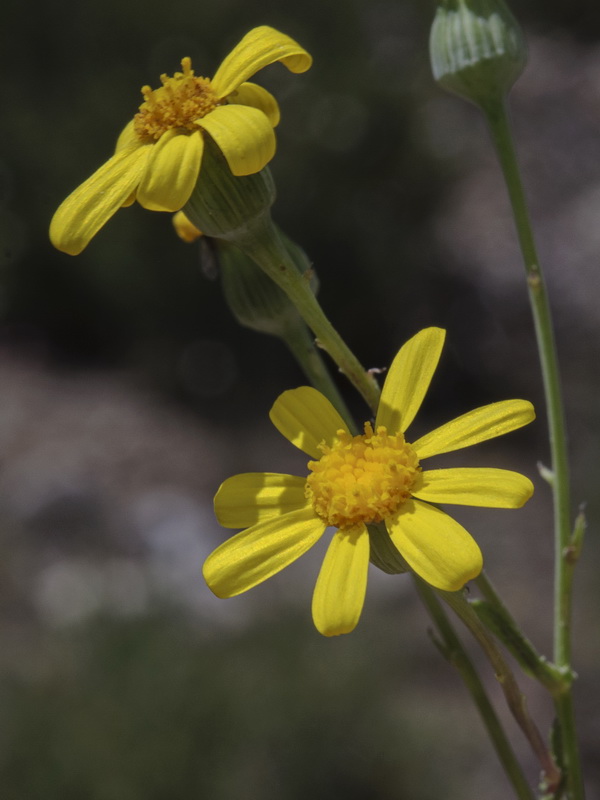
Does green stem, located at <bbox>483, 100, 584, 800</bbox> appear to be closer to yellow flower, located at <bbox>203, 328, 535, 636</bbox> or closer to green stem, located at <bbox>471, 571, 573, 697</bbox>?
green stem, located at <bbox>471, 571, 573, 697</bbox>

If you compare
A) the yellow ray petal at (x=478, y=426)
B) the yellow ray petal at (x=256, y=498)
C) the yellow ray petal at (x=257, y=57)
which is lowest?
the yellow ray petal at (x=478, y=426)

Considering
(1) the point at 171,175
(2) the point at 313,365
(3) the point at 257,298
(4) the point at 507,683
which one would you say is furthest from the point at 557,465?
(1) the point at 171,175

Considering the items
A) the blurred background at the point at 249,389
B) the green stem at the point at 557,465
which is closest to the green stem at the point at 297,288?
the green stem at the point at 557,465

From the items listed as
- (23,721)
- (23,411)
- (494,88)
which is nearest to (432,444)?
(494,88)

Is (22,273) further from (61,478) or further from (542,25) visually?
(542,25)

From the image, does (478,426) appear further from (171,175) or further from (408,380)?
(171,175)

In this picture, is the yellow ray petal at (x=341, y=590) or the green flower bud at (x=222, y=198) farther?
the green flower bud at (x=222, y=198)

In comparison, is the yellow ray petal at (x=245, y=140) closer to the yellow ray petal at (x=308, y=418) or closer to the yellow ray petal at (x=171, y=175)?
the yellow ray petal at (x=171, y=175)
